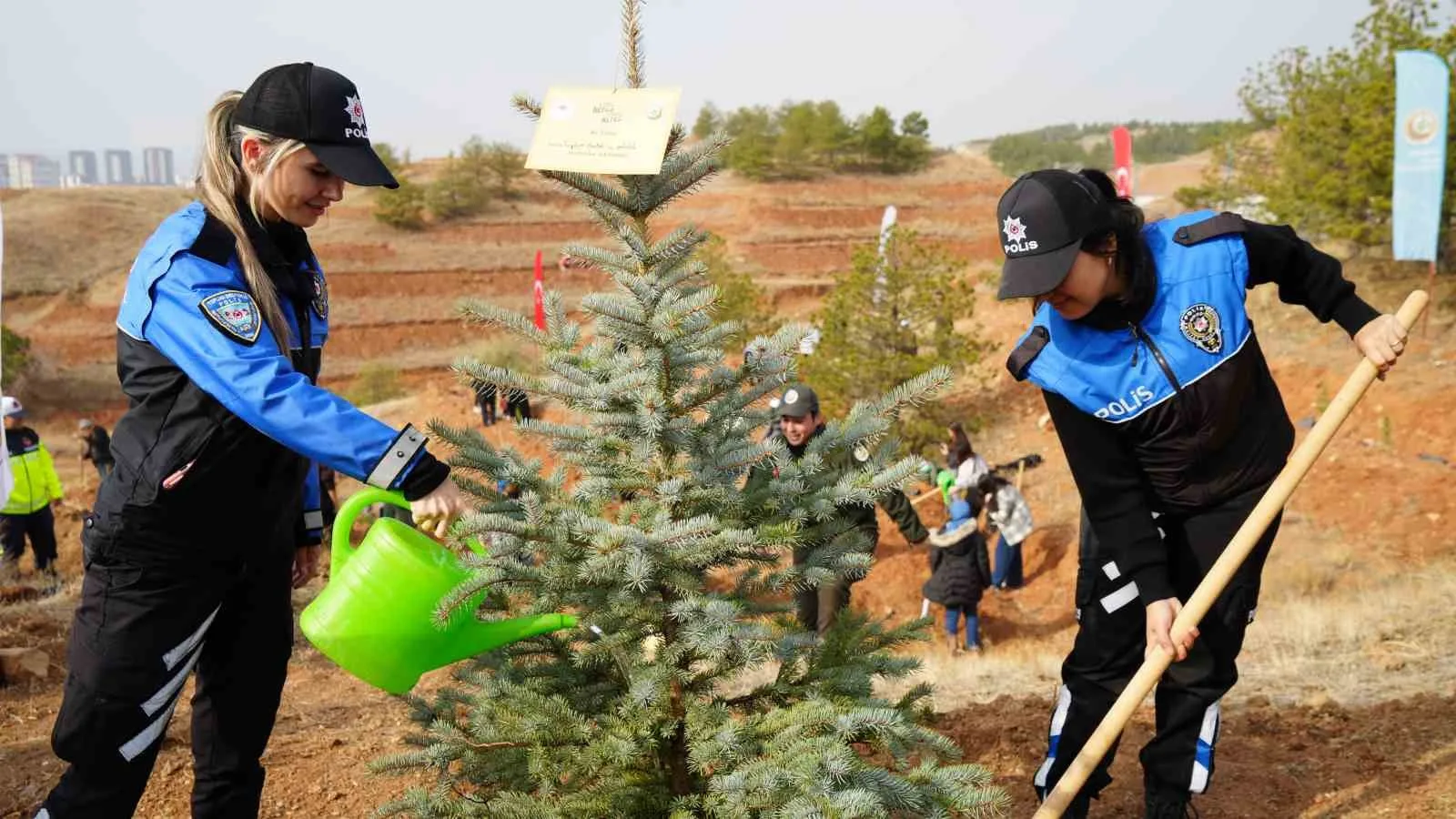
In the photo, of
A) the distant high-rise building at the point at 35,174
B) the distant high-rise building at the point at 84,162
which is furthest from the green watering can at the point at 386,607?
the distant high-rise building at the point at 84,162

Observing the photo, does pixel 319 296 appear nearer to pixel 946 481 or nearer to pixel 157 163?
pixel 946 481

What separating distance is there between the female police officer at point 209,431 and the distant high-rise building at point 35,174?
151 feet

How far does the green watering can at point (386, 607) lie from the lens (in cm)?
224

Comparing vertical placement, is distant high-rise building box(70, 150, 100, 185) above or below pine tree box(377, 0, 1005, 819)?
above

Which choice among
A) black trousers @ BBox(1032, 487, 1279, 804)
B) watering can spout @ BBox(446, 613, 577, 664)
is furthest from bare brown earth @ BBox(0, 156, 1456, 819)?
watering can spout @ BBox(446, 613, 577, 664)

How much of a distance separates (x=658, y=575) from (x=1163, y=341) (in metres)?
1.30

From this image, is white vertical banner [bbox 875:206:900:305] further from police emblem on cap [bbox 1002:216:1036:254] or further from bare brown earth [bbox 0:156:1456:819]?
police emblem on cap [bbox 1002:216:1036:254]

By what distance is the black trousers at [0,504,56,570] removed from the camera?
406 inches

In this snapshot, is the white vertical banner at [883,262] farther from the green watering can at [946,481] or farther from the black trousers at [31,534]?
the black trousers at [31,534]

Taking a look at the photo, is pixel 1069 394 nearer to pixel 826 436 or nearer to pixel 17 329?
pixel 826 436

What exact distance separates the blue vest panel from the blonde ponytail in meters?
1.74

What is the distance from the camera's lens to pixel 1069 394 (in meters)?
2.70

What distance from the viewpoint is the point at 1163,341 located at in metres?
2.65

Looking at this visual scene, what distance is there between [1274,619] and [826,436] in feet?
17.7
